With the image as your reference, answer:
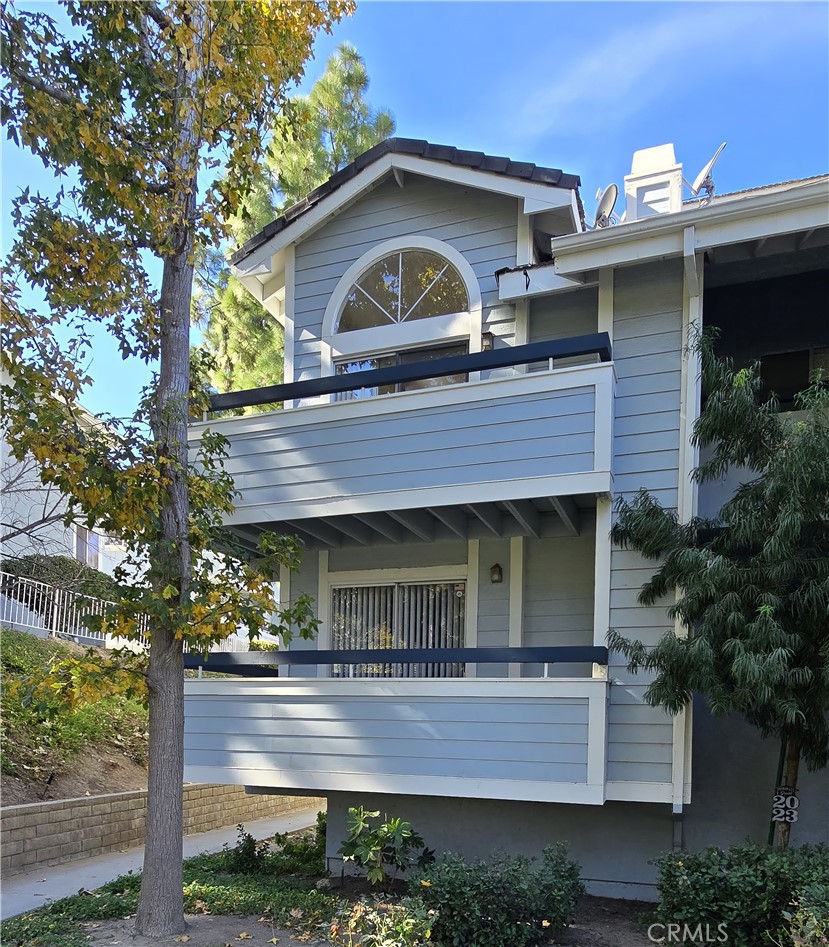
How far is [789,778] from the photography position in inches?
298

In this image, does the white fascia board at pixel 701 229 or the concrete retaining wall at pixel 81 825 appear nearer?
the white fascia board at pixel 701 229

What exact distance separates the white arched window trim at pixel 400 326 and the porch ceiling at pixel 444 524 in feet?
Answer: 6.28

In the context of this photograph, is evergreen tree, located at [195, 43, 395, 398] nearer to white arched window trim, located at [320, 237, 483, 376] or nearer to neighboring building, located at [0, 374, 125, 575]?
neighboring building, located at [0, 374, 125, 575]

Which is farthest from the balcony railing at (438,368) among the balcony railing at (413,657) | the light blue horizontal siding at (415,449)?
the balcony railing at (413,657)

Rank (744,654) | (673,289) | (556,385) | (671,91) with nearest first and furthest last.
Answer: (744,654)
(556,385)
(673,289)
(671,91)

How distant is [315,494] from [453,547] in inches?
72.0

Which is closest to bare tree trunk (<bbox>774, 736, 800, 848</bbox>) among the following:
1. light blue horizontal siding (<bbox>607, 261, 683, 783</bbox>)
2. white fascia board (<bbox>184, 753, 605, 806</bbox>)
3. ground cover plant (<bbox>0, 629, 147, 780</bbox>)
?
light blue horizontal siding (<bbox>607, 261, 683, 783</bbox>)

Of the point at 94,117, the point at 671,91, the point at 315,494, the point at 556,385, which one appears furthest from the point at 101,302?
the point at 671,91

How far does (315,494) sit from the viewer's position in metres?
9.12

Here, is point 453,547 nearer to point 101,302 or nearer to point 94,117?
point 101,302

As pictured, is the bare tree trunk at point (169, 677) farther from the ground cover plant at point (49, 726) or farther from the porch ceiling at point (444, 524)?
the ground cover plant at point (49, 726)

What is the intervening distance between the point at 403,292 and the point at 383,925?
683 cm

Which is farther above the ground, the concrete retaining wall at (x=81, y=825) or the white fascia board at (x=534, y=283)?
the white fascia board at (x=534, y=283)

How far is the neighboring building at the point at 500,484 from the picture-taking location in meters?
8.03
